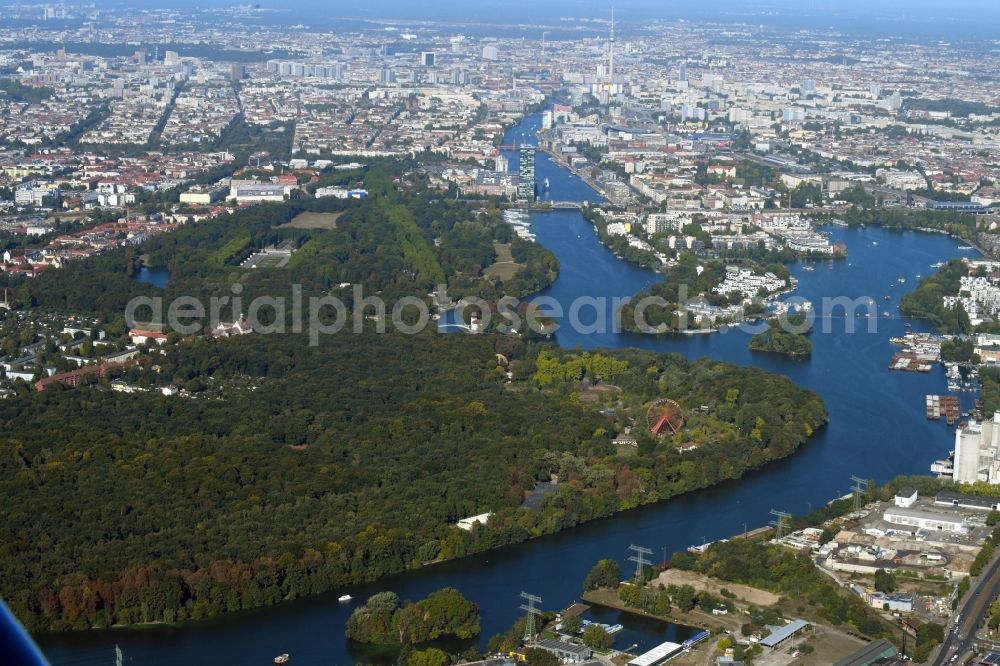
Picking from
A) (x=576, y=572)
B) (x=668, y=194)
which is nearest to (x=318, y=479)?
(x=576, y=572)

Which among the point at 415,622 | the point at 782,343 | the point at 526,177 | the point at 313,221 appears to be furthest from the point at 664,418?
the point at 526,177

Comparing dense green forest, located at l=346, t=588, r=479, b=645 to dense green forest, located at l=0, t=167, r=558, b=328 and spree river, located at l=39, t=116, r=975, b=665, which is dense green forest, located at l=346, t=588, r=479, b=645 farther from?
dense green forest, located at l=0, t=167, r=558, b=328

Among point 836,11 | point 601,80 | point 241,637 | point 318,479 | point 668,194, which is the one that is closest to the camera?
point 241,637

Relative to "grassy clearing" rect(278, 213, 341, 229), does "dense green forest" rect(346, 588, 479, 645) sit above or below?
above

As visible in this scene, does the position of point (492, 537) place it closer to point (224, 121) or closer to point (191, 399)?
point (191, 399)

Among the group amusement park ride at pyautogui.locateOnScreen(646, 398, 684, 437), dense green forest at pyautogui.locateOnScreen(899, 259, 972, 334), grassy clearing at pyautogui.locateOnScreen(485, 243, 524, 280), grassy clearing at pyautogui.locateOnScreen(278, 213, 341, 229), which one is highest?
amusement park ride at pyautogui.locateOnScreen(646, 398, 684, 437)

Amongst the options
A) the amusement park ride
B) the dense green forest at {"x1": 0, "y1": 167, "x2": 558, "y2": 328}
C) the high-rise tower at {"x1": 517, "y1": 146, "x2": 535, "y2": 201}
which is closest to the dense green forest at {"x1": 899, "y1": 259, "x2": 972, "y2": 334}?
the dense green forest at {"x1": 0, "y1": 167, "x2": 558, "y2": 328}

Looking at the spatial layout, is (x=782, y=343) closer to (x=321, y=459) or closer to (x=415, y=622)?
(x=321, y=459)
